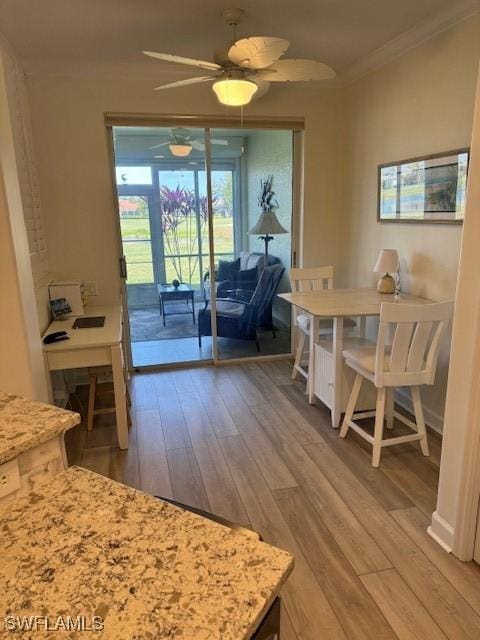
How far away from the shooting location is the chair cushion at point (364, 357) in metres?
2.62

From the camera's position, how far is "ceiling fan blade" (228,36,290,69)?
6.76 ft

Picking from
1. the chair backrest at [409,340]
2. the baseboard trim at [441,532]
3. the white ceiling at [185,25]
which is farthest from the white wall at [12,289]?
the baseboard trim at [441,532]

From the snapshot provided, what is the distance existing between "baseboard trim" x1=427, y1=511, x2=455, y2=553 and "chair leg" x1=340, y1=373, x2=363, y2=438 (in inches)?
34.5

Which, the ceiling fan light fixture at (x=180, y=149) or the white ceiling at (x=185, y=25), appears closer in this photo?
the white ceiling at (x=185, y=25)

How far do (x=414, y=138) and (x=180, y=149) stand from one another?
6.49ft

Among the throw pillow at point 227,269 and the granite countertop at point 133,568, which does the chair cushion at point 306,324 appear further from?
the granite countertop at point 133,568

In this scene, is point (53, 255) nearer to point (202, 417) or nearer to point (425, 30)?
point (202, 417)

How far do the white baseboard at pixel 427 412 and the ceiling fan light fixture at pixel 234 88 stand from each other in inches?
94.6

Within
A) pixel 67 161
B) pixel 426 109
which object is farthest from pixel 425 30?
pixel 67 161

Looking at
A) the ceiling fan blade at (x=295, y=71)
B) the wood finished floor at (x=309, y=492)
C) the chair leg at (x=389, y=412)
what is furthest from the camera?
the chair leg at (x=389, y=412)

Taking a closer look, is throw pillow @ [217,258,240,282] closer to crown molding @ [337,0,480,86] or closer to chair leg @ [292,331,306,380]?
chair leg @ [292,331,306,380]

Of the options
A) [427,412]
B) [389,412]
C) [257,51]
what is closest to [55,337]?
[257,51]

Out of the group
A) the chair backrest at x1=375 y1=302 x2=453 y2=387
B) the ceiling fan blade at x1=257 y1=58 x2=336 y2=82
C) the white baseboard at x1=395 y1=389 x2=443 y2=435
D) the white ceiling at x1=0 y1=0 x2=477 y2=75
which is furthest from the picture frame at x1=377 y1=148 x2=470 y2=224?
the white baseboard at x1=395 y1=389 x2=443 y2=435

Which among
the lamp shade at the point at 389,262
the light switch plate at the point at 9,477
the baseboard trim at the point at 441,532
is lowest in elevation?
the baseboard trim at the point at 441,532
